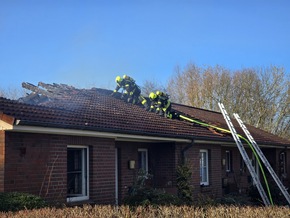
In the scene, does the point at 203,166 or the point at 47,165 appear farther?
the point at 203,166

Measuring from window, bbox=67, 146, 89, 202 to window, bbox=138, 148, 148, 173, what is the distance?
142 inches

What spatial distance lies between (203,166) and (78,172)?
694 cm

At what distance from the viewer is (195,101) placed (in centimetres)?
3794

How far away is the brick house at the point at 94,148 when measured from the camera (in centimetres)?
990

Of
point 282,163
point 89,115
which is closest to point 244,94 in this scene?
point 282,163

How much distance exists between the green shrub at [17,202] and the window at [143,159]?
6.79 metres

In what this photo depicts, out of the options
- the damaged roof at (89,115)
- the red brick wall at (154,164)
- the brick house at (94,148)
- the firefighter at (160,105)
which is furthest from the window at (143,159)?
the firefighter at (160,105)

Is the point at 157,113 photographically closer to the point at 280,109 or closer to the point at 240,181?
the point at 240,181

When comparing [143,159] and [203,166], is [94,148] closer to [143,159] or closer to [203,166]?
[143,159]

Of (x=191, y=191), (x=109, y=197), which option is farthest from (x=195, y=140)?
(x=109, y=197)

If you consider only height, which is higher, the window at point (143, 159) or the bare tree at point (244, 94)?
the bare tree at point (244, 94)

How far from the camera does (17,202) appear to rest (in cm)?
853

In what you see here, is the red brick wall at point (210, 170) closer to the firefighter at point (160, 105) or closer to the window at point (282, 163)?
the firefighter at point (160, 105)

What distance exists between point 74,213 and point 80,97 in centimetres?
1021
